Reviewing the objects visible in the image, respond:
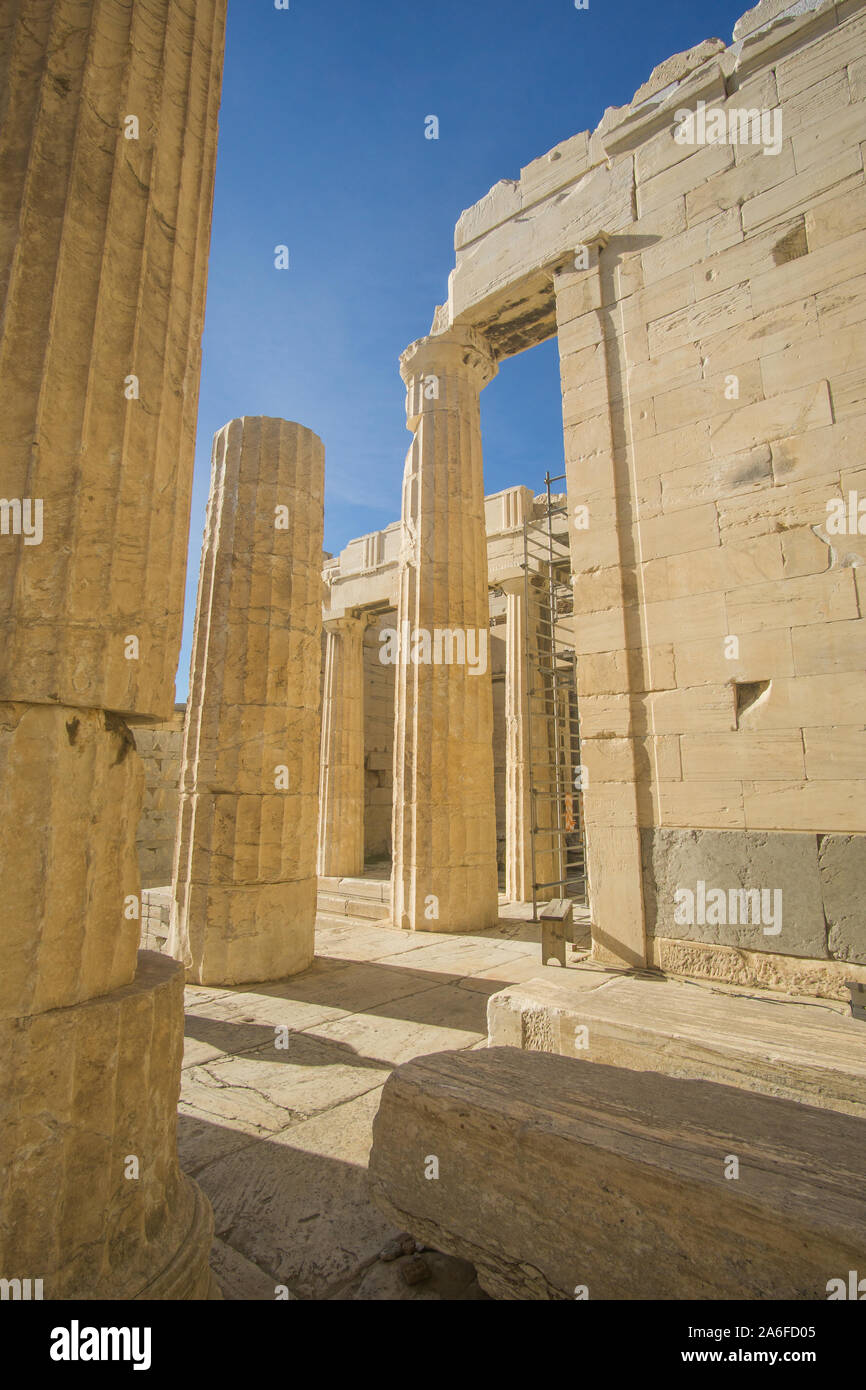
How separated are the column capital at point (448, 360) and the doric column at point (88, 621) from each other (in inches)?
281

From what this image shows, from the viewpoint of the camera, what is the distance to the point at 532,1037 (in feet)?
12.8

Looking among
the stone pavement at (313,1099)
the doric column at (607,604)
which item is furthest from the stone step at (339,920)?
the doric column at (607,604)

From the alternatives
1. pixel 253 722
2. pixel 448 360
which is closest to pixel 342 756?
pixel 253 722

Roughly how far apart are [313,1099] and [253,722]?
3781mm

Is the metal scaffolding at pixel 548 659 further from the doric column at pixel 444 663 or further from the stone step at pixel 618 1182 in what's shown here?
the stone step at pixel 618 1182

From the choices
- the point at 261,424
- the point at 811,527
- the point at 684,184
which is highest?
the point at 684,184

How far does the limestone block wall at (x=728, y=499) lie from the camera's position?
4.33 meters

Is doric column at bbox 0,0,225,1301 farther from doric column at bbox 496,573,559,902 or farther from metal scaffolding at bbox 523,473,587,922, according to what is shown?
metal scaffolding at bbox 523,473,587,922

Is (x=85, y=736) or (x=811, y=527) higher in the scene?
(x=811, y=527)

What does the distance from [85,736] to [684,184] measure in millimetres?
6335

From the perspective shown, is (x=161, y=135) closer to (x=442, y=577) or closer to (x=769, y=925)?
(x=769, y=925)

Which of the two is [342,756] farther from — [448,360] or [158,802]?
[448,360]

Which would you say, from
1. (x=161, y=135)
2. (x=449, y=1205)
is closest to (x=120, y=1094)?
(x=449, y=1205)

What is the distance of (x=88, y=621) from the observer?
6.69 ft
